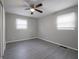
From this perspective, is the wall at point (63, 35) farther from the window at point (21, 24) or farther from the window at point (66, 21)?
the window at point (21, 24)

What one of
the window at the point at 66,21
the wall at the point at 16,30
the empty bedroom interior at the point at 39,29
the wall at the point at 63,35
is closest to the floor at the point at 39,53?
the empty bedroom interior at the point at 39,29

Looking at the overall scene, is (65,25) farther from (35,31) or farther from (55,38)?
(35,31)

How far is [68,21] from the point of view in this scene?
10.1 ft

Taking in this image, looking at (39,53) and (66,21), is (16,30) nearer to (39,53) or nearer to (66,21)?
(39,53)

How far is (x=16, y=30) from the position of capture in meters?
4.68

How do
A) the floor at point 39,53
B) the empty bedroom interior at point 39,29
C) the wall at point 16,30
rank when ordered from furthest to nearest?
the wall at point 16,30 < the empty bedroom interior at point 39,29 < the floor at point 39,53

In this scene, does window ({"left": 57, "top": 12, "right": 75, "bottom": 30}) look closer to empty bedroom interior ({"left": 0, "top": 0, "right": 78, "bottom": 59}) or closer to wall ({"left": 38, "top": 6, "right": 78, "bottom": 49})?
empty bedroom interior ({"left": 0, "top": 0, "right": 78, "bottom": 59})

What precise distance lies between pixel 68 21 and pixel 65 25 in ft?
1.01

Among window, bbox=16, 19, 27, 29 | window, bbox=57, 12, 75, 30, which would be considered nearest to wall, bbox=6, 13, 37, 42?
window, bbox=16, 19, 27, 29

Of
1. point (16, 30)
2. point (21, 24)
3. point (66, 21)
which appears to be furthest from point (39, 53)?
point (21, 24)

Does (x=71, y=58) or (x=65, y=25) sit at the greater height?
(x=65, y=25)

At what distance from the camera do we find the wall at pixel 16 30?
425 cm

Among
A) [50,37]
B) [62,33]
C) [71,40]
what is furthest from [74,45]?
[50,37]

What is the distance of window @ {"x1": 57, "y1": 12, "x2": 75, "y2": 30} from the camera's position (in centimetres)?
289
